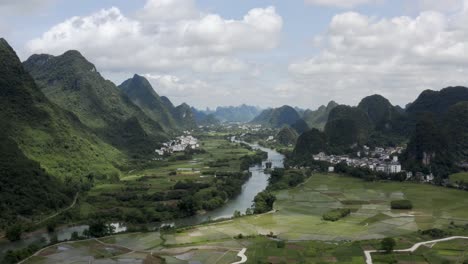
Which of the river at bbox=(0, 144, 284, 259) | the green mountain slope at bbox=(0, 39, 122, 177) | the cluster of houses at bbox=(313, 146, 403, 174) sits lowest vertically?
the river at bbox=(0, 144, 284, 259)

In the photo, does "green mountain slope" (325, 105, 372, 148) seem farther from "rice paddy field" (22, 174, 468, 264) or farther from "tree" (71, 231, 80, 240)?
"tree" (71, 231, 80, 240)

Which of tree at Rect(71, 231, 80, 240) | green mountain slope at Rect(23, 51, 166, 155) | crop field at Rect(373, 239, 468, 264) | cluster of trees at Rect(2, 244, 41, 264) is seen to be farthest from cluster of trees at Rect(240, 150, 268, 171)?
cluster of trees at Rect(2, 244, 41, 264)

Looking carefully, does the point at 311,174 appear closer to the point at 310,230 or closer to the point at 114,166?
the point at 114,166

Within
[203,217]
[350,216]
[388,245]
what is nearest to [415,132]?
[350,216]

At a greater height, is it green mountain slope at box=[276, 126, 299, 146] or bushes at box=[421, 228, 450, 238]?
green mountain slope at box=[276, 126, 299, 146]

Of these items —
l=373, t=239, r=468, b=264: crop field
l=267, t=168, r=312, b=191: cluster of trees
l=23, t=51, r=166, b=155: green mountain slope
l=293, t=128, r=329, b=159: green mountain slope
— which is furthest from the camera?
l=23, t=51, r=166, b=155: green mountain slope

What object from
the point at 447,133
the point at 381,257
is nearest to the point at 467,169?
the point at 447,133
